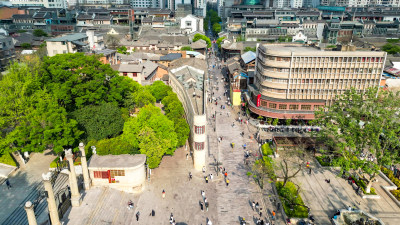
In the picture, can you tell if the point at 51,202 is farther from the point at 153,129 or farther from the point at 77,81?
the point at 77,81

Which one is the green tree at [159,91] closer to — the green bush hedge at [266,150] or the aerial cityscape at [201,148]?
the aerial cityscape at [201,148]

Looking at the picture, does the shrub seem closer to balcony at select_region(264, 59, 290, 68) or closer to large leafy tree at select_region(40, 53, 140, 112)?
balcony at select_region(264, 59, 290, 68)

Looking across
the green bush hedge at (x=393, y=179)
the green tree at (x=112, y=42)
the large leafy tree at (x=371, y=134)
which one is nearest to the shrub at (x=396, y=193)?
the green bush hedge at (x=393, y=179)

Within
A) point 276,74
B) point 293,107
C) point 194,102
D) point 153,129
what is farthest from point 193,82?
point 153,129

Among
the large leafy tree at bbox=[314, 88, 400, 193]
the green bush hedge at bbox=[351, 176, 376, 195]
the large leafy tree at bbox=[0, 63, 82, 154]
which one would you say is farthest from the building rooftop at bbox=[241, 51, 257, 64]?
the large leafy tree at bbox=[0, 63, 82, 154]

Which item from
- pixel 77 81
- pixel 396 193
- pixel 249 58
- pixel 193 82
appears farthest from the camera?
pixel 249 58

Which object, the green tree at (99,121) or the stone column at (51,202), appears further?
the green tree at (99,121)

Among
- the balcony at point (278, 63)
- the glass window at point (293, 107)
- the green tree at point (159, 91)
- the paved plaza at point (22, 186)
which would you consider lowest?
the paved plaza at point (22, 186)
